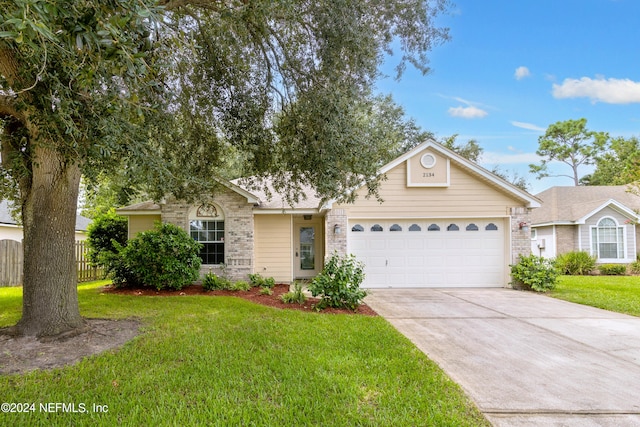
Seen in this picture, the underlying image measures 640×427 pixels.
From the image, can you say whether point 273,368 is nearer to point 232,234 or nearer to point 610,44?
point 232,234

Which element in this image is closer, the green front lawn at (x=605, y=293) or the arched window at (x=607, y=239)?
the green front lawn at (x=605, y=293)

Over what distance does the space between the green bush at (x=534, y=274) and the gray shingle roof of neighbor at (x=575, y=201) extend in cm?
717

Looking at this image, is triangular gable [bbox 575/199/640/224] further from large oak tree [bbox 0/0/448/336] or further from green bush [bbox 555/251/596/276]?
large oak tree [bbox 0/0/448/336]

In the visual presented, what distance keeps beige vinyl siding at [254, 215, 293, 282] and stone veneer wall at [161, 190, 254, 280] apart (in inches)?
28.4

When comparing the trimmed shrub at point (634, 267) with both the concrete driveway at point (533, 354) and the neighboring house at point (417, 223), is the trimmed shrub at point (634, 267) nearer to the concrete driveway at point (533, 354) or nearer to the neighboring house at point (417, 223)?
the neighboring house at point (417, 223)

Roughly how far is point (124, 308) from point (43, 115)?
4.92m

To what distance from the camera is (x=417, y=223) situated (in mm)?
11664

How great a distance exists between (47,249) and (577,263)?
751 inches

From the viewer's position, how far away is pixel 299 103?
6.96m

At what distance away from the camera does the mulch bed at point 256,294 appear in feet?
25.2

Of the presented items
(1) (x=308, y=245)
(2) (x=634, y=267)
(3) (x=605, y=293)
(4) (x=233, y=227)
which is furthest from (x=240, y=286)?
(2) (x=634, y=267)

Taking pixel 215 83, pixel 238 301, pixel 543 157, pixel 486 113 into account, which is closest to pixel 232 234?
pixel 238 301

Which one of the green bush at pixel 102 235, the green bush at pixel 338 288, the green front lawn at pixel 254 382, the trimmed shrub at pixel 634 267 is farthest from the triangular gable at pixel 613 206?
the green bush at pixel 102 235

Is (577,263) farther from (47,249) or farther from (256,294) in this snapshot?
(47,249)
